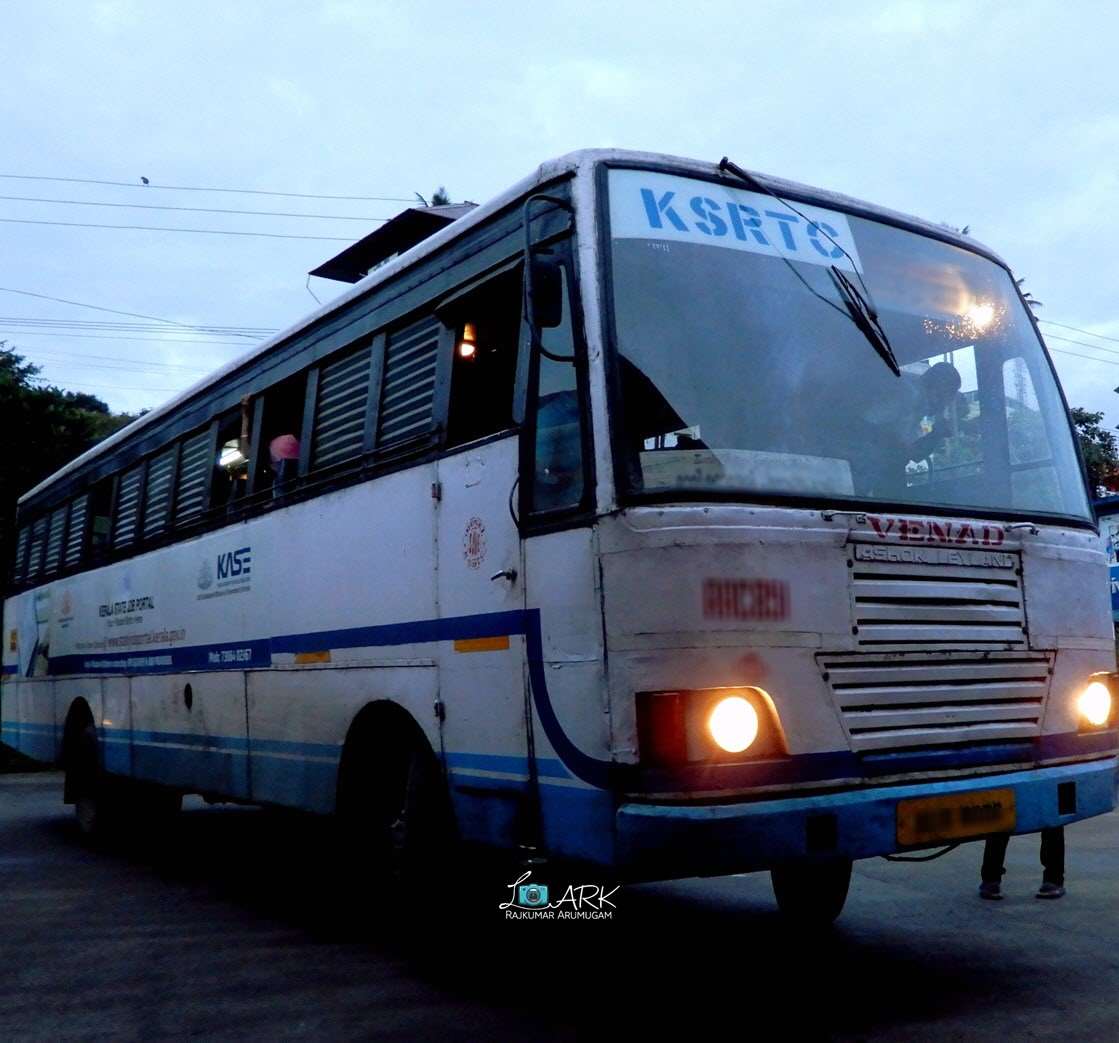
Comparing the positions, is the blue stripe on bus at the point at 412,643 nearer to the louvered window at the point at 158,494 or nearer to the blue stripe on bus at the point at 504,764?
the blue stripe on bus at the point at 504,764

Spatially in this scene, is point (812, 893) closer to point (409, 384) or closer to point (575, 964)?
point (575, 964)

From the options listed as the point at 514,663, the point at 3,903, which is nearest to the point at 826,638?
the point at 514,663

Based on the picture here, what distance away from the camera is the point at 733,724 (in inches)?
172

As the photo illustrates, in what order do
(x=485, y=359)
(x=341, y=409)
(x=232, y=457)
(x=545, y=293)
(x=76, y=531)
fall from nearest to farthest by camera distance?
(x=545, y=293) → (x=485, y=359) → (x=341, y=409) → (x=232, y=457) → (x=76, y=531)

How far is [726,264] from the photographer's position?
498 centimetres

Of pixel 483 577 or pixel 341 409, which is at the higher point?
pixel 341 409

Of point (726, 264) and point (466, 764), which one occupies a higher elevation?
point (726, 264)

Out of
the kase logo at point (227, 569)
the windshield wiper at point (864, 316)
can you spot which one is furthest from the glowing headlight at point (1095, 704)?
the kase logo at point (227, 569)

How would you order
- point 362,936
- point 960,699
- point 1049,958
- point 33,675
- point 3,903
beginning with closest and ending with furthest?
point 960,699 < point 1049,958 < point 362,936 < point 3,903 < point 33,675

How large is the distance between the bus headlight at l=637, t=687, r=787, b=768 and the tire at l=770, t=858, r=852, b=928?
2.18 meters

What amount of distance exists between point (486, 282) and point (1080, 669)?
290 cm

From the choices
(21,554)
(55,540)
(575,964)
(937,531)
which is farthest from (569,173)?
(21,554)

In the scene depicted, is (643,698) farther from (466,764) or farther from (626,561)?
(466,764)

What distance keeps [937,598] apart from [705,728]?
115cm
